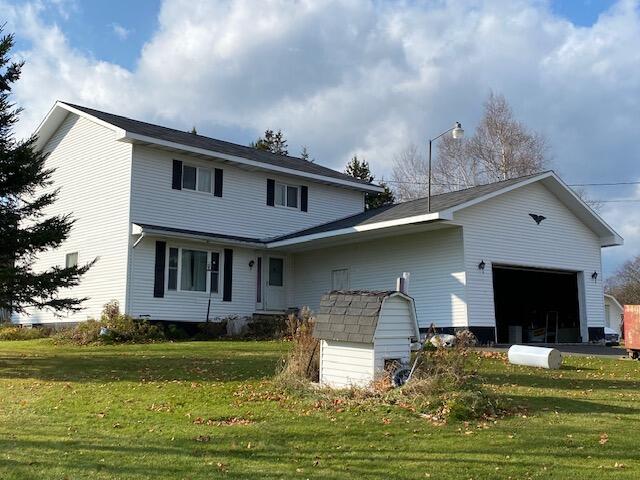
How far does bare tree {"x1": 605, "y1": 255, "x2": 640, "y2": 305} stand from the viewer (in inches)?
2325

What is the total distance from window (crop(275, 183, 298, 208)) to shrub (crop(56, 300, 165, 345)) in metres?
6.95

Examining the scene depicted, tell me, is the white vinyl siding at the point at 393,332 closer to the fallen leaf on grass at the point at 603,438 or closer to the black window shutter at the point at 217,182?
the fallen leaf on grass at the point at 603,438

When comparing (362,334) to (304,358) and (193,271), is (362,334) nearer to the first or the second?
(304,358)

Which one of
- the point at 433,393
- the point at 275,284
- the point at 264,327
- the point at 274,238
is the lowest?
the point at 433,393

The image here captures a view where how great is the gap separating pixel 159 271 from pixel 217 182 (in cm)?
377

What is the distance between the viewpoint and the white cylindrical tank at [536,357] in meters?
12.2

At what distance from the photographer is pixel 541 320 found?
2452 centimetres

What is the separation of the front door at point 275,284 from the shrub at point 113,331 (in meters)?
4.83

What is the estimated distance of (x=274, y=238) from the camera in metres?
22.6

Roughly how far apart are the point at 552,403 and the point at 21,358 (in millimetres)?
10999

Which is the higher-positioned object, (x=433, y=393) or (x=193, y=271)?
(x=193, y=271)

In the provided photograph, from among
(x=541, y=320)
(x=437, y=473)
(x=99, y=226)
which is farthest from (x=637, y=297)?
(x=437, y=473)

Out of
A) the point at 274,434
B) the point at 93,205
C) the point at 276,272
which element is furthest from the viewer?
the point at 276,272

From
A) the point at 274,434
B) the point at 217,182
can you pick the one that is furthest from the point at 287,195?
the point at 274,434
